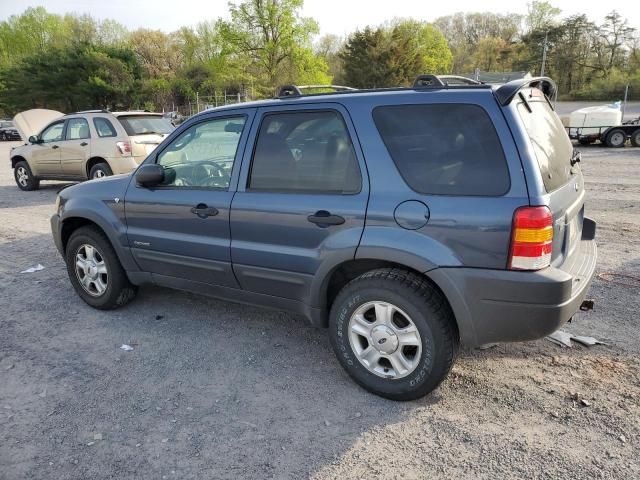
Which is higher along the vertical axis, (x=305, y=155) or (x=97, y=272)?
(x=305, y=155)

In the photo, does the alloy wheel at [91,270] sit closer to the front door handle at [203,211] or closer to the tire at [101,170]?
the front door handle at [203,211]

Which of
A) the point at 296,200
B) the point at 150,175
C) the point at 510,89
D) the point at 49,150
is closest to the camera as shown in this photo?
the point at 510,89

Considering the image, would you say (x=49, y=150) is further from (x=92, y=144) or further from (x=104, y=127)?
(x=104, y=127)

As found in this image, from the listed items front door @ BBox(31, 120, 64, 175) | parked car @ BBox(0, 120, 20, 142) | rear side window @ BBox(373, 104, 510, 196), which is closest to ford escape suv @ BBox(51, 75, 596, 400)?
rear side window @ BBox(373, 104, 510, 196)

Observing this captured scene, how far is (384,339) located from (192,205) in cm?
176


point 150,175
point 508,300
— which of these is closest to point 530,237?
point 508,300

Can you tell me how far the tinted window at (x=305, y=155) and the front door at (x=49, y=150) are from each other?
9.31 metres

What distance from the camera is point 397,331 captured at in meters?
2.95

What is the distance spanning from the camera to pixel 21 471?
2.55 m

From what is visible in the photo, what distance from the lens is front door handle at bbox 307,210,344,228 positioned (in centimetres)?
304

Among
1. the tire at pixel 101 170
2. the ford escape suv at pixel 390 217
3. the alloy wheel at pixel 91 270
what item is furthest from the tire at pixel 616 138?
the alloy wheel at pixel 91 270

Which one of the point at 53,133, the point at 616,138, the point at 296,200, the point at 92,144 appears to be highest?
the point at 53,133

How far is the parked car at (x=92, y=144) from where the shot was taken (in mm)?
10031

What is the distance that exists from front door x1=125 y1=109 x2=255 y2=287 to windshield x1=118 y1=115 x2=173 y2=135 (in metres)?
6.69
